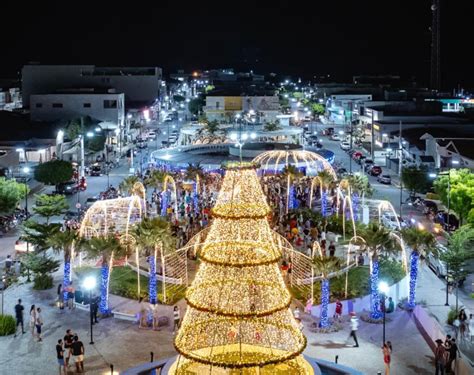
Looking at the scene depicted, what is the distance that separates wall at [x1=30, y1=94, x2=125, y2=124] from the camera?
94938mm

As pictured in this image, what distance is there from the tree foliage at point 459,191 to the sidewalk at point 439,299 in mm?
7900

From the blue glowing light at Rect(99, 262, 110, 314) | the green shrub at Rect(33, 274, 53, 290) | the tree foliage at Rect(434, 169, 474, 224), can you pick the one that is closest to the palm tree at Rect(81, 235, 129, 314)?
the blue glowing light at Rect(99, 262, 110, 314)

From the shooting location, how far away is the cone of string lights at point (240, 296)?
57.2 ft

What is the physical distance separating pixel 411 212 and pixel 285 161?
473 inches

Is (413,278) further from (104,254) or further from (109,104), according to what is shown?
(109,104)

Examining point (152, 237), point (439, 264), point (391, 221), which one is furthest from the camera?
point (391, 221)

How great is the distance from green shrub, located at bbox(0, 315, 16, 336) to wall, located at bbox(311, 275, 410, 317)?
1064 centimetres

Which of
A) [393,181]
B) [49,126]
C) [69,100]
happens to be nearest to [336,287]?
[393,181]

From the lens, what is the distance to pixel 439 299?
2969 centimetres

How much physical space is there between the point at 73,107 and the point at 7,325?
72.8 m

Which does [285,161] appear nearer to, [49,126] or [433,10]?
[49,126]

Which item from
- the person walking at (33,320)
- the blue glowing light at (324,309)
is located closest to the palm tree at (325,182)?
the blue glowing light at (324,309)

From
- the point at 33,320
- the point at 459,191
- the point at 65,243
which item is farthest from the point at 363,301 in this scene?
the point at 459,191

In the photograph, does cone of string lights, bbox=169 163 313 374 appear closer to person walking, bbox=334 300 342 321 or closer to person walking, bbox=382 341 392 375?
person walking, bbox=382 341 392 375
